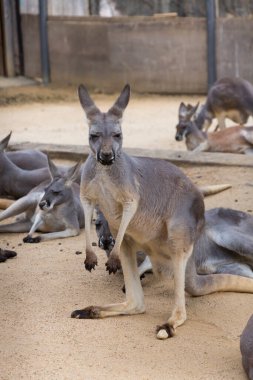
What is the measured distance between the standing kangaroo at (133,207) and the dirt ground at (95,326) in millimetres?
149

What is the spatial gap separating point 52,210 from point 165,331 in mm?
2572

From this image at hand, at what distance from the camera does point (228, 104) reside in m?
11.2

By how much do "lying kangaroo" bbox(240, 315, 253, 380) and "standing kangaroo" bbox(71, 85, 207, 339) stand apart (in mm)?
→ 644

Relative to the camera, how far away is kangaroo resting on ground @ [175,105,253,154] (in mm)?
9805

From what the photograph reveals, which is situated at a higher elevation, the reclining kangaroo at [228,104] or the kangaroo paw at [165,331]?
the reclining kangaroo at [228,104]

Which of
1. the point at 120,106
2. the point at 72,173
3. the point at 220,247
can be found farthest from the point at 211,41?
the point at 120,106

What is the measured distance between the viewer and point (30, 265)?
5.85 metres

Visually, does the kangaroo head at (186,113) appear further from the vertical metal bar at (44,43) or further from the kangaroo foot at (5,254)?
the vertical metal bar at (44,43)

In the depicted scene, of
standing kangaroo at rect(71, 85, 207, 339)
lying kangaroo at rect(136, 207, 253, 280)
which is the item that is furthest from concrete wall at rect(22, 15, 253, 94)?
standing kangaroo at rect(71, 85, 207, 339)

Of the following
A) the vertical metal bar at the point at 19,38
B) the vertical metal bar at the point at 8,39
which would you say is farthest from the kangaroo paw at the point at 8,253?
the vertical metal bar at the point at 19,38

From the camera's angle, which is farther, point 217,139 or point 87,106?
point 217,139

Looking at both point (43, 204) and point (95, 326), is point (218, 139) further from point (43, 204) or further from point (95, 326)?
point (95, 326)

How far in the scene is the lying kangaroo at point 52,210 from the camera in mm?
6793

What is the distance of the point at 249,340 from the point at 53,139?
286 inches
